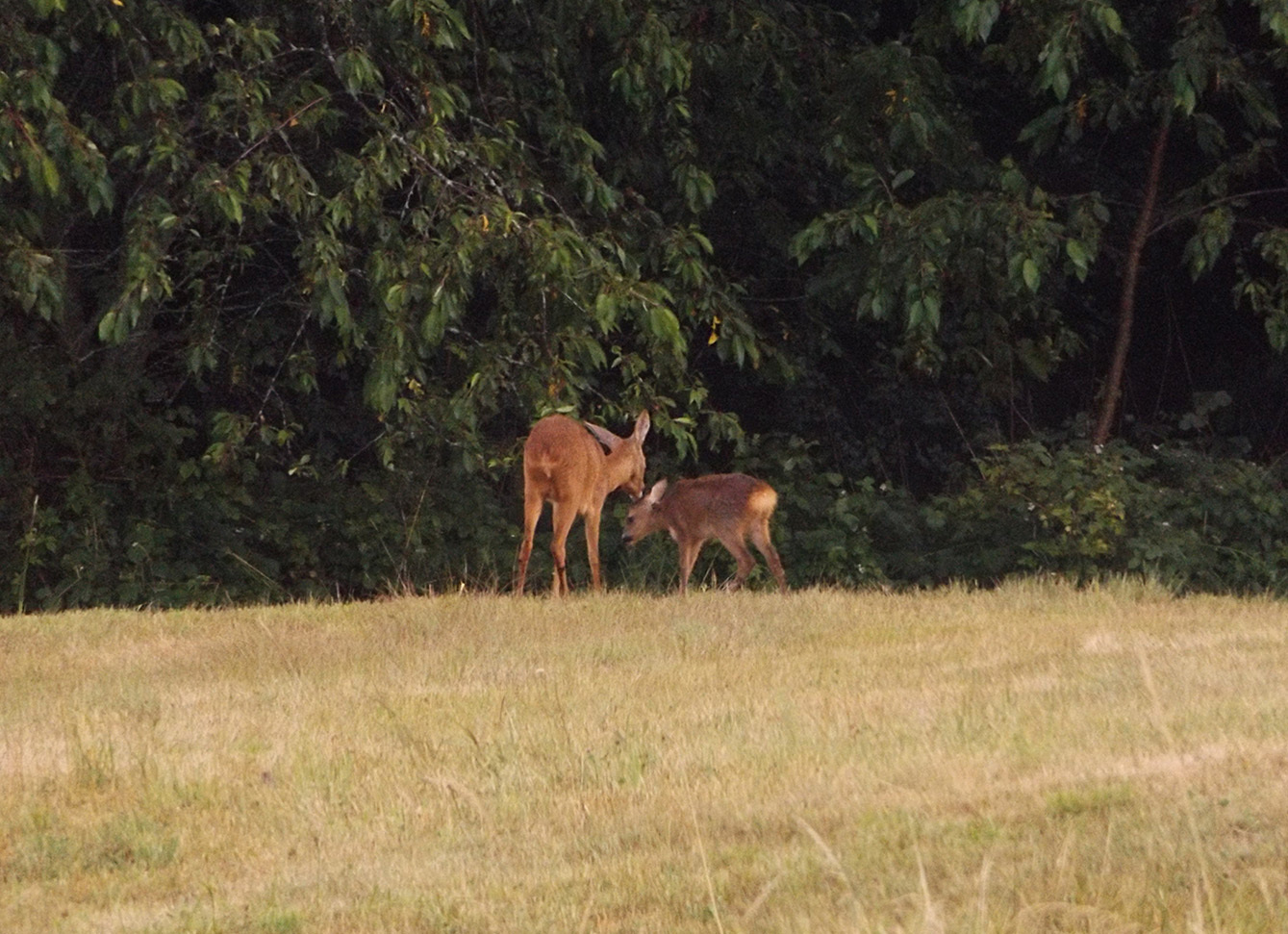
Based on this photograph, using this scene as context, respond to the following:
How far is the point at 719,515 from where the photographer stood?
13766 mm

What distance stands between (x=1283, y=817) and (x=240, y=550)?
424 inches

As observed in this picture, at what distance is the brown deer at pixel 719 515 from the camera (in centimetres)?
1369

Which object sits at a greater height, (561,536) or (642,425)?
(642,425)

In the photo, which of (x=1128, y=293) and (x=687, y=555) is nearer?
(x=687, y=555)

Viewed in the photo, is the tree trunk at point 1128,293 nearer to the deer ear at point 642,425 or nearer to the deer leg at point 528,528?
the deer ear at point 642,425

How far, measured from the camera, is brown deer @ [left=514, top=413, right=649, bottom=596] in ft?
42.1

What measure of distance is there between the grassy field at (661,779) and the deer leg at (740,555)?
319cm

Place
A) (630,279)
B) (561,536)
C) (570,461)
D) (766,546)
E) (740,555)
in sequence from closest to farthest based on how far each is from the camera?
(630,279), (570,461), (561,536), (766,546), (740,555)

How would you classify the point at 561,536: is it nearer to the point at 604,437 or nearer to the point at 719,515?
the point at 604,437

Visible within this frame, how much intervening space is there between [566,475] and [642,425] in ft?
2.87

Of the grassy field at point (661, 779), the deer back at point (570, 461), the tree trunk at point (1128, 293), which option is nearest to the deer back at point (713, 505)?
the deer back at point (570, 461)

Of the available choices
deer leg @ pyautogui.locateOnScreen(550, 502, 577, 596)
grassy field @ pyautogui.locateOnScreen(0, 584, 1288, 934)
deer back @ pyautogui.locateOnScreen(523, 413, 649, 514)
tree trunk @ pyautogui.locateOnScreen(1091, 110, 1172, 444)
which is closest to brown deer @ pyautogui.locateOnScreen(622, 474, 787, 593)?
deer back @ pyautogui.locateOnScreen(523, 413, 649, 514)

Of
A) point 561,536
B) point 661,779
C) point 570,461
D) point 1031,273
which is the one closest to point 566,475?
point 570,461

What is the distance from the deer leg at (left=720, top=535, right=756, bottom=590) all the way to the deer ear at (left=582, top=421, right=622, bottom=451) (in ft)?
3.23
